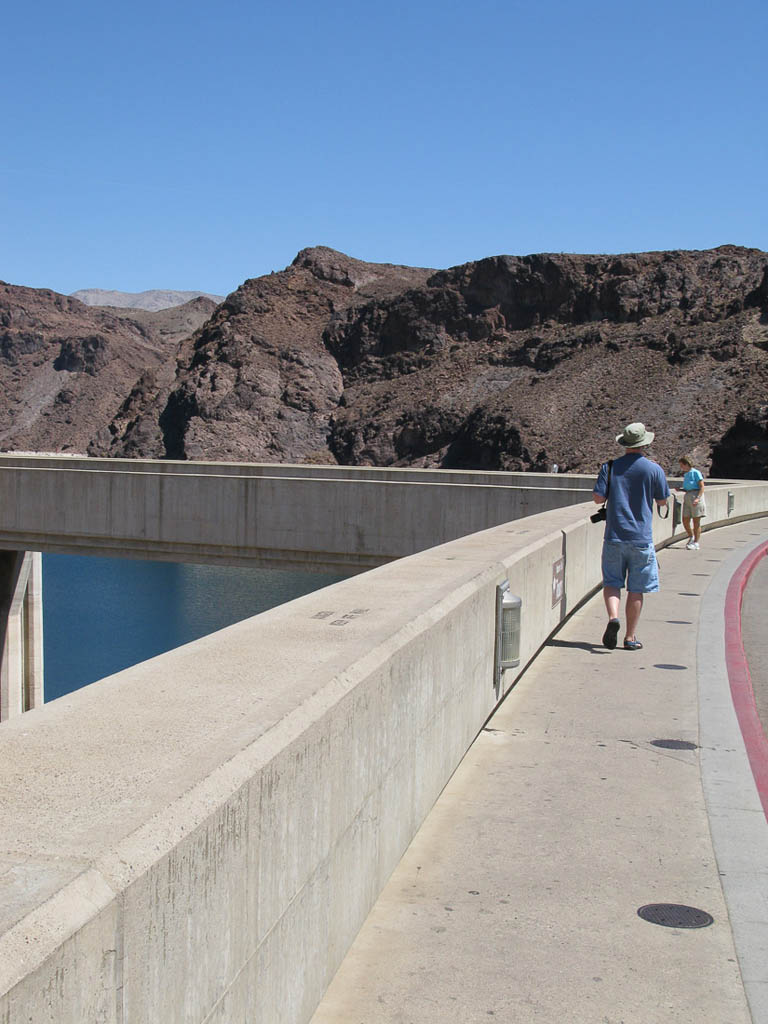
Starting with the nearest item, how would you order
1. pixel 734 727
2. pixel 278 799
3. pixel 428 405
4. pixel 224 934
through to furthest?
1. pixel 224 934
2. pixel 278 799
3. pixel 734 727
4. pixel 428 405

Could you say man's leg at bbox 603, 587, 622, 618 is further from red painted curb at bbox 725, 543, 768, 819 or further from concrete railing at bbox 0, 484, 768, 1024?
concrete railing at bbox 0, 484, 768, 1024

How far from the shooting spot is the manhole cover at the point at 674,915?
404 cm

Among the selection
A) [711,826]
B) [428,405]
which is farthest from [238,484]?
[428,405]

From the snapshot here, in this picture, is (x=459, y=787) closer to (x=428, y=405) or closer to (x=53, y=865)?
(x=53, y=865)

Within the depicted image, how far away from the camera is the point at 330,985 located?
139 inches

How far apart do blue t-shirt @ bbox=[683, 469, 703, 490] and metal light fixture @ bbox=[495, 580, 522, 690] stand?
12455 mm

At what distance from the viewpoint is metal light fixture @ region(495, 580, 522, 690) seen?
649cm

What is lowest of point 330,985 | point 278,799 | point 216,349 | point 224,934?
point 330,985

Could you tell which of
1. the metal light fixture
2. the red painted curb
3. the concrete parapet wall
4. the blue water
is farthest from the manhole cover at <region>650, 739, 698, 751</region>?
the blue water

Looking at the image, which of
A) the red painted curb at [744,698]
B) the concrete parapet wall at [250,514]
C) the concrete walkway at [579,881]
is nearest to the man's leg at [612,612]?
the red painted curb at [744,698]

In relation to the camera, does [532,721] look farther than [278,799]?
Yes

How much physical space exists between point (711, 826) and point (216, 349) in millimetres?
113493

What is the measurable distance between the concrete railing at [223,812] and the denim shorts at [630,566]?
3692 millimetres

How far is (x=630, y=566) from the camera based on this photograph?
8758 mm
